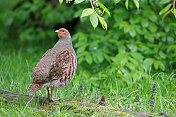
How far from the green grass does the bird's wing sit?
562 millimetres

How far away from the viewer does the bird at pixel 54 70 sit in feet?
11.7

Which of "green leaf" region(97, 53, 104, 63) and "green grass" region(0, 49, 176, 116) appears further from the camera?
"green leaf" region(97, 53, 104, 63)

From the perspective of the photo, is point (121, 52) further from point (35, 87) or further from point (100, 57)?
point (35, 87)

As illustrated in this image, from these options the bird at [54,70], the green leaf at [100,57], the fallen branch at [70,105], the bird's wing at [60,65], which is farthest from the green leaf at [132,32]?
the fallen branch at [70,105]

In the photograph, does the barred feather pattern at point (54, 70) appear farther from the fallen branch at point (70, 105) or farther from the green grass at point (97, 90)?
the green grass at point (97, 90)

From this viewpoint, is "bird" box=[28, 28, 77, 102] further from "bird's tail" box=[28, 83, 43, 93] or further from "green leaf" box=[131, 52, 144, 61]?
"green leaf" box=[131, 52, 144, 61]

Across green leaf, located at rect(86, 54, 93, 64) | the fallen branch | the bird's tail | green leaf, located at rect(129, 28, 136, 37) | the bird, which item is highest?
green leaf, located at rect(129, 28, 136, 37)

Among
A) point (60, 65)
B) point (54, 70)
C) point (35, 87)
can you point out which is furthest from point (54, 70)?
point (35, 87)

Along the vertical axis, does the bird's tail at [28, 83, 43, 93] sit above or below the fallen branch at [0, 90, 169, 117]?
above

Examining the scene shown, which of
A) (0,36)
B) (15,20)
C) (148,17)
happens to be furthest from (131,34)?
(0,36)

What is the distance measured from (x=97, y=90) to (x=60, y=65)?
1.05 meters

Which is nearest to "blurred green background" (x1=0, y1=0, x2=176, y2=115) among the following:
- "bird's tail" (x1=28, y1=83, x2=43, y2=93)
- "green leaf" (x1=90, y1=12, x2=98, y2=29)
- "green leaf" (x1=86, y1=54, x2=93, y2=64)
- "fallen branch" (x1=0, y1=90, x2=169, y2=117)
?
"green leaf" (x1=86, y1=54, x2=93, y2=64)

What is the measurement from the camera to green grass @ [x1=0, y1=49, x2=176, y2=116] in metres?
3.38

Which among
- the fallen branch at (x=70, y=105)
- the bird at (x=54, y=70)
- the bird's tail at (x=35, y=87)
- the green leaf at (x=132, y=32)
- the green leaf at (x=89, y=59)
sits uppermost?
the green leaf at (x=132, y=32)
